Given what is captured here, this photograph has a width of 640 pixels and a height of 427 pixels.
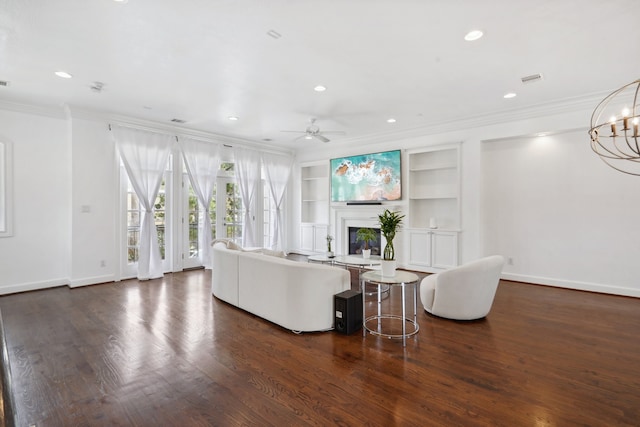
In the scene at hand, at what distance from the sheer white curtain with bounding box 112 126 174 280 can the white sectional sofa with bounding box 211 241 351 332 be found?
2793 millimetres

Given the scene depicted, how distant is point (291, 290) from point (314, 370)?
2.99 feet

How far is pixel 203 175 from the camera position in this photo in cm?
669

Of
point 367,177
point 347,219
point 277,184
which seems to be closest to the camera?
point 367,177

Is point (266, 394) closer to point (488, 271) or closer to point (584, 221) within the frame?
point (488, 271)

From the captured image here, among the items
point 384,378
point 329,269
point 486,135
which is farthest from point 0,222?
point 486,135

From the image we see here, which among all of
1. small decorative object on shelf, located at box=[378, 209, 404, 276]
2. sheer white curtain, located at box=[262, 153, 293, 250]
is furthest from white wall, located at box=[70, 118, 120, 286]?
small decorative object on shelf, located at box=[378, 209, 404, 276]

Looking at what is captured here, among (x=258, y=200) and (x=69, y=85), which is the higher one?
(x=69, y=85)

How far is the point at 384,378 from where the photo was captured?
2.46 metres

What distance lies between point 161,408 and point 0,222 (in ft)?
15.6

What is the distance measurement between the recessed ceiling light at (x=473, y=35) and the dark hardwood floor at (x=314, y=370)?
2.97 meters

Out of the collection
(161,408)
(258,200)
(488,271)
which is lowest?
(161,408)

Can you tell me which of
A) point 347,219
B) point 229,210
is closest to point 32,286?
point 229,210

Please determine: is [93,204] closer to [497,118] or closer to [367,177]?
[367,177]

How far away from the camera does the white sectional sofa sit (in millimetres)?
3279
